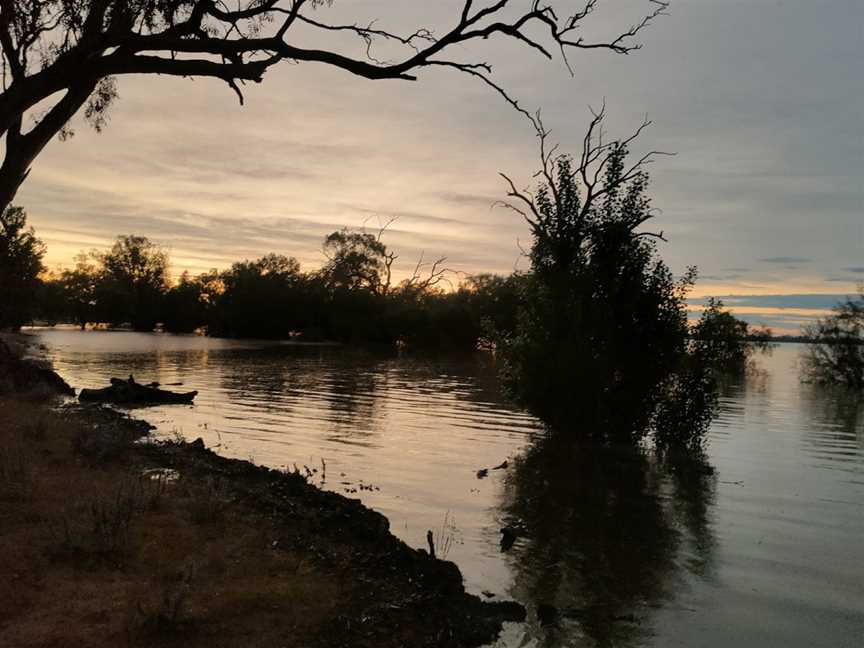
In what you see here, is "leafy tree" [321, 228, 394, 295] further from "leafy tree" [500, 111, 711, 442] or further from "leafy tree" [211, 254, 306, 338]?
"leafy tree" [500, 111, 711, 442]

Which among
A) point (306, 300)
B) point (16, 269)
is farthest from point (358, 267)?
point (16, 269)

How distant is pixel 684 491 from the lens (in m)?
15.1

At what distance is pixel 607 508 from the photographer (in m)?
13.4

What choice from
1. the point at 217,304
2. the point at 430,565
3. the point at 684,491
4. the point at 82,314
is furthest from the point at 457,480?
the point at 82,314

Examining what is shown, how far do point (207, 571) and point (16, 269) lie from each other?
46.0 meters

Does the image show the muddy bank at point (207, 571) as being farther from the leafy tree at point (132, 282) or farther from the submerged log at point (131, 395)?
the leafy tree at point (132, 282)

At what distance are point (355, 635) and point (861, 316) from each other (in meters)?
57.8

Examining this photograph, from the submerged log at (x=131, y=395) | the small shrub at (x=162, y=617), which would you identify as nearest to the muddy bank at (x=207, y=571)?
the small shrub at (x=162, y=617)

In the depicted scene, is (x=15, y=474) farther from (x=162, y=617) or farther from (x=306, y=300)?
(x=306, y=300)

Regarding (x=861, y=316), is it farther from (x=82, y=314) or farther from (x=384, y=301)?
(x=82, y=314)

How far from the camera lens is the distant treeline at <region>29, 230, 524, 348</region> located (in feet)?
328

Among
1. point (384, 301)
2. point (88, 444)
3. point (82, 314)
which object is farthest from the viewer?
point (82, 314)

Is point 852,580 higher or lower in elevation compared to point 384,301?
lower

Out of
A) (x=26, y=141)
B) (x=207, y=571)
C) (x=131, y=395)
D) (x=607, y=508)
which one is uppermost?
(x=26, y=141)
